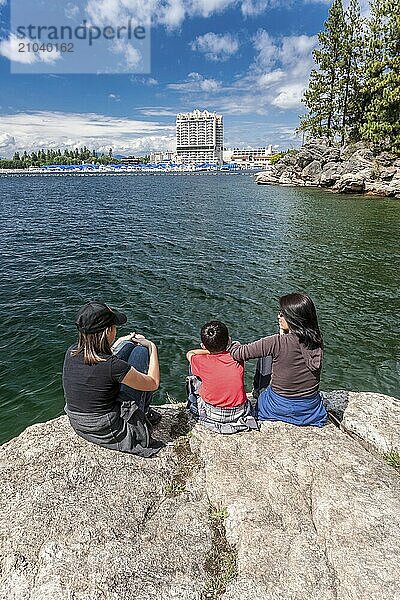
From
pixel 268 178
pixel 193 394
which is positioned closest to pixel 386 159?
pixel 268 178

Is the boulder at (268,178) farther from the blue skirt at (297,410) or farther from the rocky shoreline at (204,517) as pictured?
the rocky shoreline at (204,517)

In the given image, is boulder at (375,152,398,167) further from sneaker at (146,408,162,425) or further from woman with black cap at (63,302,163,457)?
woman with black cap at (63,302,163,457)

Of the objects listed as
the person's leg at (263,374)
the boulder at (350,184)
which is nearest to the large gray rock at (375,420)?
the person's leg at (263,374)

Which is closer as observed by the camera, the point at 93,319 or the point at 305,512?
the point at 305,512

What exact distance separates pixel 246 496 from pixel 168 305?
11551 millimetres

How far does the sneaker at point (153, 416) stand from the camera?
6160 mm

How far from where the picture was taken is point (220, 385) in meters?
5.91

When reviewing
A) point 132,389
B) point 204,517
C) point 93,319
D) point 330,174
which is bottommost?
point 204,517

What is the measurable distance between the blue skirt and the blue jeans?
1935mm

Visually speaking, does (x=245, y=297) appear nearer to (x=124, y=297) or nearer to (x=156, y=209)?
(x=124, y=297)

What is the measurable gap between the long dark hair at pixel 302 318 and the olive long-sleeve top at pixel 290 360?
0.11m

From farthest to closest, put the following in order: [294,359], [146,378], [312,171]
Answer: [312,171] < [294,359] < [146,378]

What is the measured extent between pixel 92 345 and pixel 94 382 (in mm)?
458

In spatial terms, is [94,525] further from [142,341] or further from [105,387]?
[142,341]
